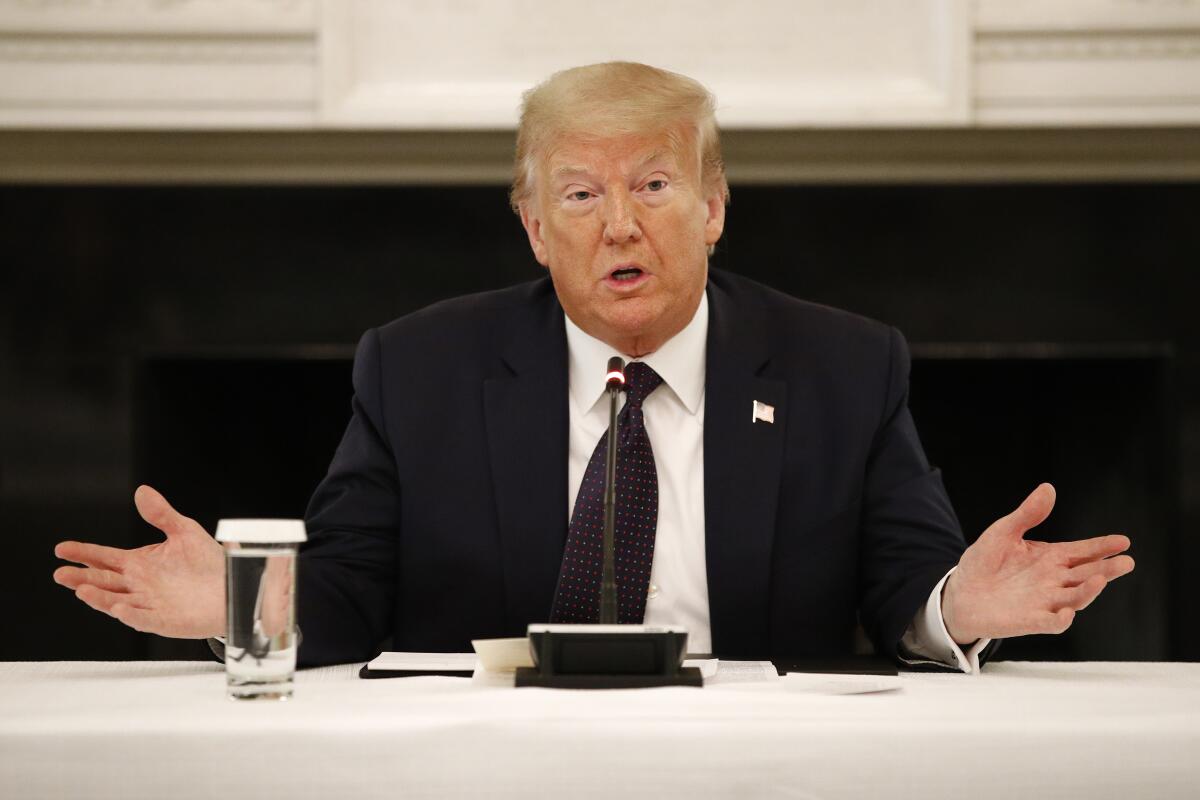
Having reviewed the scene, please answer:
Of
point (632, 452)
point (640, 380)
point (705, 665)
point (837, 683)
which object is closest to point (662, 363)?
point (640, 380)

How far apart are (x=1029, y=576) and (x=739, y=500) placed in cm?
46

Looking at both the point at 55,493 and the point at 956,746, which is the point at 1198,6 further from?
the point at 55,493

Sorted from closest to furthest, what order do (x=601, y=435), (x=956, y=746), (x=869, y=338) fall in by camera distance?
(x=956, y=746) < (x=601, y=435) < (x=869, y=338)

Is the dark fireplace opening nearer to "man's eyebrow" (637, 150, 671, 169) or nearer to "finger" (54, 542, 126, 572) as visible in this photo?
"man's eyebrow" (637, 150, 671, 169)

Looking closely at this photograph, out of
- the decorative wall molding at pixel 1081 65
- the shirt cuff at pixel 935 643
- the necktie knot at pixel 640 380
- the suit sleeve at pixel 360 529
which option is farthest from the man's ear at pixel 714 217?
the decorative wall molding at pixel 1081 65

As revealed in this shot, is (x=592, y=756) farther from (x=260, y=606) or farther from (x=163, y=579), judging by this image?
(x=163, y=579)

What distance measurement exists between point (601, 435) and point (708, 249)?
359mm

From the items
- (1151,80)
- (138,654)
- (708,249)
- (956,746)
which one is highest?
(1151,80)

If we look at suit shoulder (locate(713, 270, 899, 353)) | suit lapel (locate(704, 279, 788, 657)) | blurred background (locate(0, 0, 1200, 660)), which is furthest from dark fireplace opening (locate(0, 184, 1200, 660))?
suit lapel (locate(704, 279, 788, 657))

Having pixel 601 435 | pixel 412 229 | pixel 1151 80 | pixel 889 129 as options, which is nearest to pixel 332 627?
pixel 601 435

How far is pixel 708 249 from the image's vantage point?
196 cm

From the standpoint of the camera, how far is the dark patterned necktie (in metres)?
1.62

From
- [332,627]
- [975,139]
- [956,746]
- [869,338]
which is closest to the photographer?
[956,746]

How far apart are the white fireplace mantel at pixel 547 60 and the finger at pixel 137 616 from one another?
161 centimetres
